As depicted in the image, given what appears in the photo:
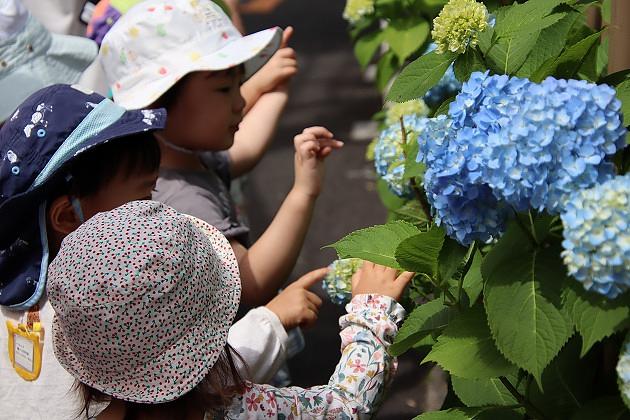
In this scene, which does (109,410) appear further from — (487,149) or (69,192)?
(487,149)

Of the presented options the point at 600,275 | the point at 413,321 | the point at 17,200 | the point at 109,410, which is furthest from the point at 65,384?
the point at 600,275

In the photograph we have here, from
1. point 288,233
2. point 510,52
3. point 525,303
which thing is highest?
point 510,52

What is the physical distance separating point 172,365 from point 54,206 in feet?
2.12

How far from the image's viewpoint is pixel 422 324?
5.37 feet

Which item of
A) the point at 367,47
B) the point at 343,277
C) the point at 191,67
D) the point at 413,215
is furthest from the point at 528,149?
the point at 367,47

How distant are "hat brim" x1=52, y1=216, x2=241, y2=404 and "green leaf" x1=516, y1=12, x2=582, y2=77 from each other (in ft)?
2.31

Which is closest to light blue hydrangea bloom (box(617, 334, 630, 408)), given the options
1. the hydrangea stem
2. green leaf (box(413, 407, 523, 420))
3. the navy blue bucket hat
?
green leaf (box(413, 407, 523, 420))

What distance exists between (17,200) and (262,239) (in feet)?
2.34

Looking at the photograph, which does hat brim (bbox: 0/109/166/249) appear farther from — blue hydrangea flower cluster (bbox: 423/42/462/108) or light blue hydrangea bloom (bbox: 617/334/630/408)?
light blue hydrangea bloom (bbox: 617/334/630/408)

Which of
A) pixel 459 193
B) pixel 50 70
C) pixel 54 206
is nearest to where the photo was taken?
pixel 459 193

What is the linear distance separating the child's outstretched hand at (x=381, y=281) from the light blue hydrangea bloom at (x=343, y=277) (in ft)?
0.20

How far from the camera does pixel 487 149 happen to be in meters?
1.21

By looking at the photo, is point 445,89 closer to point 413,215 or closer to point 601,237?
point 413,215

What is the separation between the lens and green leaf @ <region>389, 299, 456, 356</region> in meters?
1.60
